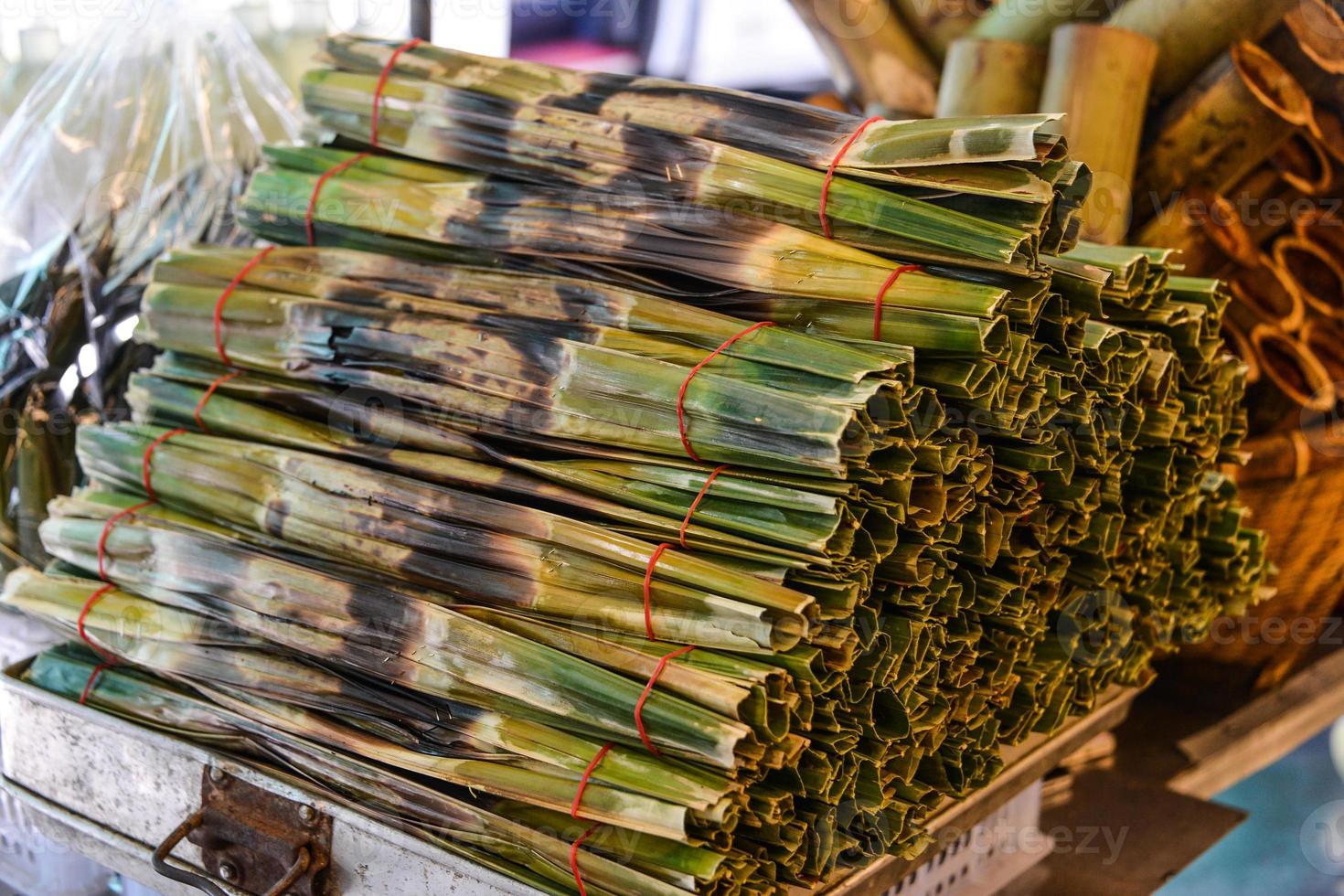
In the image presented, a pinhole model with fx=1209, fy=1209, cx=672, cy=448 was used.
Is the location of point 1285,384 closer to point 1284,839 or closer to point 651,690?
point 1284,839

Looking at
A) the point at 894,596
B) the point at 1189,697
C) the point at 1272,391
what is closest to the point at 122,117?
the point at 894,596

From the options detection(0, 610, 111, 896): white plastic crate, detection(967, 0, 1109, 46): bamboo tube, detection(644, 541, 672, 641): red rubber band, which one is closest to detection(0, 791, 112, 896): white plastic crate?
detection(0, 610, 111, 896): white plastic crate

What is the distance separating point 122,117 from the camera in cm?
274

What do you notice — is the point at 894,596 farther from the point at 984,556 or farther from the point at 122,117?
the point at 122,117

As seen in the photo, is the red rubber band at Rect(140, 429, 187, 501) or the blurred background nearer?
the red rubber band at Rect(140, 429, 187, 501)

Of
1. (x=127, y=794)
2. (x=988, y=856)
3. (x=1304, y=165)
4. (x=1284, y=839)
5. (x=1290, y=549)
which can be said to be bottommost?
(x=1284, y=839)

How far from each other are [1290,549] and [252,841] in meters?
2.57

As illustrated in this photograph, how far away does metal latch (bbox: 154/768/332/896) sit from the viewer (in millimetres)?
1580

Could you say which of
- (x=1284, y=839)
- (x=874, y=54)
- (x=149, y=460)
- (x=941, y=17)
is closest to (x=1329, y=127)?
(x=941, y=17)

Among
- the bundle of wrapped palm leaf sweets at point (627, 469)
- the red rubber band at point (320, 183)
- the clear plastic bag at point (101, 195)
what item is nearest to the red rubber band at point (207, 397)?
the bundle of wrapped palm leaf sweets at point (627, 469)

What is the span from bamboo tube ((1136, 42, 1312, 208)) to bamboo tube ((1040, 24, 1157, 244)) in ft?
0.42

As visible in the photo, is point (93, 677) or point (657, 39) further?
point (657, 39)

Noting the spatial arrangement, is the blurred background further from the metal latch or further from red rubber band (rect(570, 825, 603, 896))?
red rubber band (rect(570, 825, 603, 896))

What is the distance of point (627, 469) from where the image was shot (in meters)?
1.55
